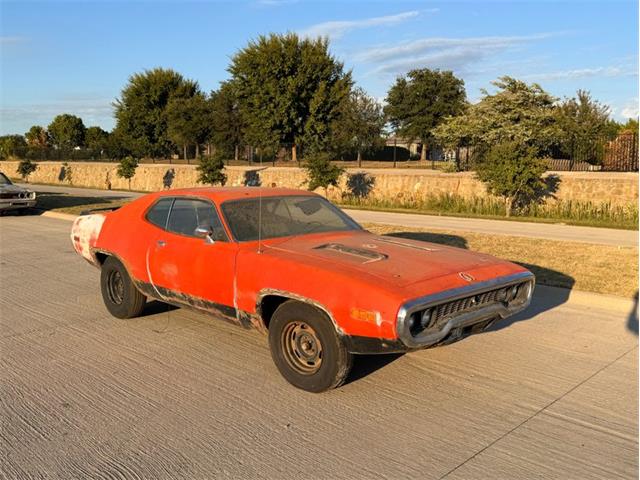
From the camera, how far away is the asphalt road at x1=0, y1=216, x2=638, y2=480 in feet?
11.0

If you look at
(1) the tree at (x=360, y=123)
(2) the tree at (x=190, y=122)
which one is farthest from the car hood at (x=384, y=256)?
(2) the tree at (x=190, y=122)

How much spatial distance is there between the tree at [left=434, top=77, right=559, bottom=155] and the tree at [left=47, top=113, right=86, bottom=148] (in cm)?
9394

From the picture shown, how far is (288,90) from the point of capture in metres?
42.6

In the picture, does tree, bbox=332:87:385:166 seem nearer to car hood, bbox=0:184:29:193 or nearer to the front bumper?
car hood, bbox=0:184:29:193

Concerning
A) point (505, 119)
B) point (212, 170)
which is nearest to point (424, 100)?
point (505, 119)

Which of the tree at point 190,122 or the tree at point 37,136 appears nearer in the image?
the tree at point 190,122

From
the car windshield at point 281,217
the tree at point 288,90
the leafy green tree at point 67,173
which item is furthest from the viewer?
the tree at point 288,90

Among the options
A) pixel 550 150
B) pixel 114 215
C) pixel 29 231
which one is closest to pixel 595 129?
pixel 550 150

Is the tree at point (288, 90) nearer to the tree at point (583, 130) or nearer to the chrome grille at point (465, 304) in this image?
the tree at point (583, 130)

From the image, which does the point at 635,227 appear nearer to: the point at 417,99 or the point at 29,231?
the point at 29,231

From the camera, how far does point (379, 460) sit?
337 cm

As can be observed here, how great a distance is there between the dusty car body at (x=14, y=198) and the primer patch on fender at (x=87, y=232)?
1128cm

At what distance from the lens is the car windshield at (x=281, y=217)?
5137 mm

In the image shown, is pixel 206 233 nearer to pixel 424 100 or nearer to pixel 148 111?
pixel 424 100
